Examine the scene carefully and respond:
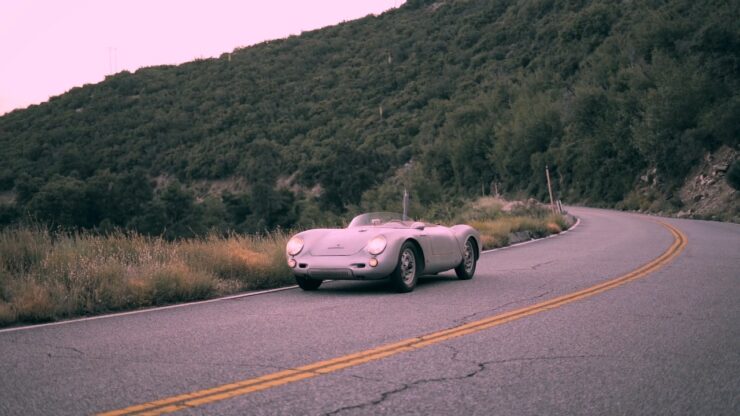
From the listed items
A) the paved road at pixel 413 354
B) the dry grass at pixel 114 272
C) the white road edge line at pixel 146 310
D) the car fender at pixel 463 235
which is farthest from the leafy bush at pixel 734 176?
the white road edge line at pixel 146 310

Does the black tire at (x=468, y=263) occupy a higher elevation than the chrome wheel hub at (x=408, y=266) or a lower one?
lower

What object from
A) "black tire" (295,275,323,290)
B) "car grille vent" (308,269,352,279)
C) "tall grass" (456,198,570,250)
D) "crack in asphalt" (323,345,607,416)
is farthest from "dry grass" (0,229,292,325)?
"tall grass" (456,198,570,250)

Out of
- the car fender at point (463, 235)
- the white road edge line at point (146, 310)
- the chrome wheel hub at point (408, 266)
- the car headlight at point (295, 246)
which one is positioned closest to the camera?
the white road edge line at point (146, 310)

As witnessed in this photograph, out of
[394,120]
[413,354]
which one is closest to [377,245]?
[413,354]

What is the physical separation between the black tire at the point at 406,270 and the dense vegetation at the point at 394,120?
38.7 metres

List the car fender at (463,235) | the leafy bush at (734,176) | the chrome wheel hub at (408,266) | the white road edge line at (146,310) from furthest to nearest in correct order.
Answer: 1. the leafy bush at (734,176)
2. the car fender at (463,235)
3. the chrome wheel hub at (408,266)
4. the white road edge line at (146,310)

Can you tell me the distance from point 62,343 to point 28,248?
4847 mm

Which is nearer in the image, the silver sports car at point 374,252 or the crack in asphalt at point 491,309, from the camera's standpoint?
the crack in asphalt at point 491,309

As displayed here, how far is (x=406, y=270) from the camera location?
11.2 metres

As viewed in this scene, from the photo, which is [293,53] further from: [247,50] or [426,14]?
[426,14]

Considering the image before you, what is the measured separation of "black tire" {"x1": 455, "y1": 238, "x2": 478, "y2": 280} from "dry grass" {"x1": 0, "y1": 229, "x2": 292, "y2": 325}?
9.42ft

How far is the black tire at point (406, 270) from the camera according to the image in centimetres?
1092

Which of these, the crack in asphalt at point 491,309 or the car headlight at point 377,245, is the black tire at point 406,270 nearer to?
the car headlight at point 377,245

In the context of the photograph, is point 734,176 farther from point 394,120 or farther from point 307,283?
point 394,120
